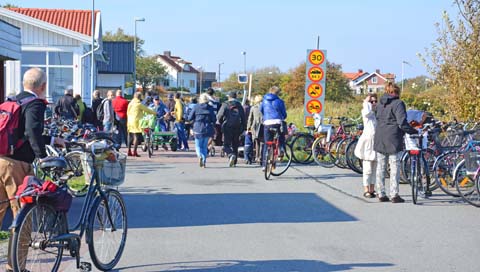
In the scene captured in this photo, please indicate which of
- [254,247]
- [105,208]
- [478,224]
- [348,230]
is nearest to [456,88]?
[478,224]

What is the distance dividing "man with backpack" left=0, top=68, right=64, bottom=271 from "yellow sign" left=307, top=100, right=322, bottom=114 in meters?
12.9

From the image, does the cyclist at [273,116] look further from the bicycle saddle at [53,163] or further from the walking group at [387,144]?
the bicycle saddle at [53,163]

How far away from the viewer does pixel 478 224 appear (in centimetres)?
959

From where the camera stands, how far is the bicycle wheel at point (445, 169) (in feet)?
36.7

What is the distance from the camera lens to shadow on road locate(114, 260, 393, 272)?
6.93m

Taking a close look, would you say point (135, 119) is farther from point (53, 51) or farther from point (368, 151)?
point (53, 51)

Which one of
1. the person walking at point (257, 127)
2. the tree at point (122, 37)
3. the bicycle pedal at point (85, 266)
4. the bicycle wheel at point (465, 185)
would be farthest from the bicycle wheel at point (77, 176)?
the tree at point (122, 37)

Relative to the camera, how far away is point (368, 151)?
11.8 meters

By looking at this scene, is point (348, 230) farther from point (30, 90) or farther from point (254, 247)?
point (30, 90)

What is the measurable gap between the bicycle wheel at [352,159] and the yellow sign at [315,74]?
4.09 metres

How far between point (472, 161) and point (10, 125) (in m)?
6.98

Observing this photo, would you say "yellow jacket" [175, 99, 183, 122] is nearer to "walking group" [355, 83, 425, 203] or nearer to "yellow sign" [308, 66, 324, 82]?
"yellow sign" [308, 66, 324, 82]

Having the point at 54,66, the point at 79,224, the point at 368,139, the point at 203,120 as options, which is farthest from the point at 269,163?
the point at 54,66

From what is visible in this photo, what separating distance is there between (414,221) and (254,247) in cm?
291
